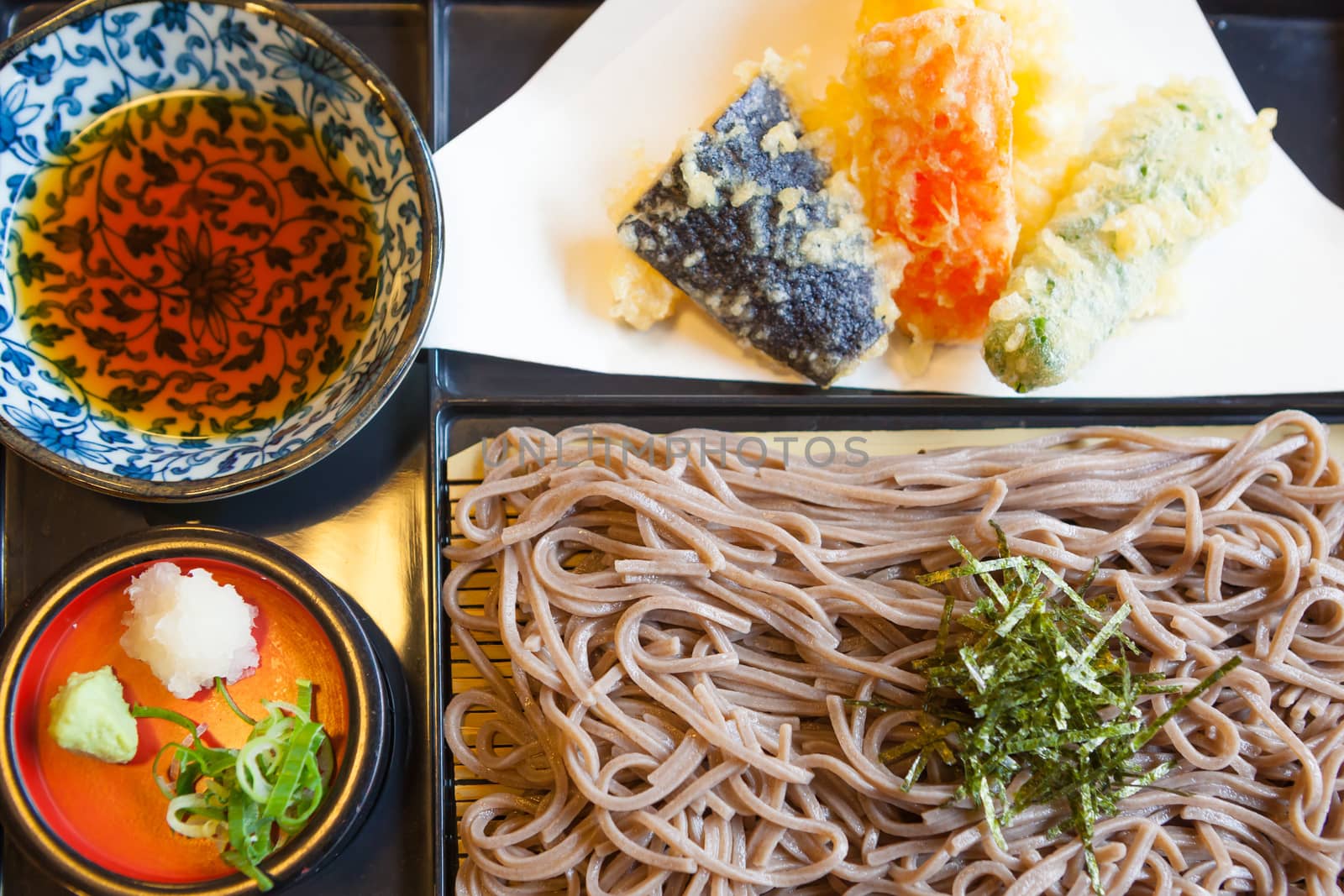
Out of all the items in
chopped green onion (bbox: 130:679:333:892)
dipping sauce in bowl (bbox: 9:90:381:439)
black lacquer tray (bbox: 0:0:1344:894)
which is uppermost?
dipping sauce in bowl (bbox: 9:90:381:439)

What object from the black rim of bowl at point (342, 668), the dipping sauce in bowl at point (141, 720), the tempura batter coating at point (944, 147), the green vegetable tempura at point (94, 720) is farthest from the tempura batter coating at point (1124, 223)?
the green vegetable tempura at point (94, 720)

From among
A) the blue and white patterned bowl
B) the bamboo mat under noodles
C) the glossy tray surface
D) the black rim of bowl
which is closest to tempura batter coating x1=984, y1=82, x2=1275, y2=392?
the bamboo mat under noodles

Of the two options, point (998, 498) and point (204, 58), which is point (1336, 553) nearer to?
point (998, 498)

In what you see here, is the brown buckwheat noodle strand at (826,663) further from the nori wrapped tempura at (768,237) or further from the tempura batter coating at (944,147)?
the tempura batter coating at (944,147)

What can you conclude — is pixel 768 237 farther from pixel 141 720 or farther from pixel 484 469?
pixel 141 720

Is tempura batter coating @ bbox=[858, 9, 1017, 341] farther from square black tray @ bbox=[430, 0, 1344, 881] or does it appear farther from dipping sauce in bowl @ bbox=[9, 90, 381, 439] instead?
dipping sauce in bowl @ bbox=[9, 90, 381, 439]

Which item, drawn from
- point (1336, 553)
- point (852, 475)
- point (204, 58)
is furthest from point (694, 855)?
point (204, 58)

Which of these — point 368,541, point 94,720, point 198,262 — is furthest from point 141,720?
point 198,262
